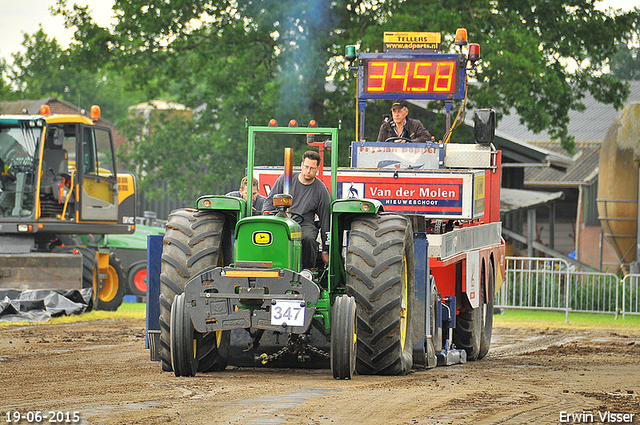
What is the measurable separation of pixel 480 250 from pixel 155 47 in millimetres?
16250

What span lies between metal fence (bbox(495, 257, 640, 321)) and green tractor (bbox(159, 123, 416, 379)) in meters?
11.7

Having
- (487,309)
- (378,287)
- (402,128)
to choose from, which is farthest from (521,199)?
(378,287)

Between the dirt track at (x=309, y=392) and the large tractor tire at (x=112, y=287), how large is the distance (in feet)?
25.0

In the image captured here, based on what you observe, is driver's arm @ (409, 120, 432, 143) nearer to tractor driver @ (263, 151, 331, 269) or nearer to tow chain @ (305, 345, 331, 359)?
tractor driver @ (263, 151, 331, 269)

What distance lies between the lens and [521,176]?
3012 cm

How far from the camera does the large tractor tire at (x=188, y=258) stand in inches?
337

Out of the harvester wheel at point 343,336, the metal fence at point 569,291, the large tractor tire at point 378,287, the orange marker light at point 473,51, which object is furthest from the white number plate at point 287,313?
the metal fence at point 569,291

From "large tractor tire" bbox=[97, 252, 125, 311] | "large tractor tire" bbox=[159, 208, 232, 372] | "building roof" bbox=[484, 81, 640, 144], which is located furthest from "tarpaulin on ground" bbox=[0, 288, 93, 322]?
"building roof" bbox=[484, 81, 640, 144]

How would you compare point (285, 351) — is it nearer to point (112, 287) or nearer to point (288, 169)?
point (288, 169)

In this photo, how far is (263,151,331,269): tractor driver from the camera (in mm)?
8906

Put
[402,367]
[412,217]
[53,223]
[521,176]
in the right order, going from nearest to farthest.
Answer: [402,367] → [412,217] → [53,223] → [521,176]

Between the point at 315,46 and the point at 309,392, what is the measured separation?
18.2 meters

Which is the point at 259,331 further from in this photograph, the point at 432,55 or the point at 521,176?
the point at 521,176

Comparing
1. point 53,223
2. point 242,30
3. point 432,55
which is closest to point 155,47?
point 242,30
